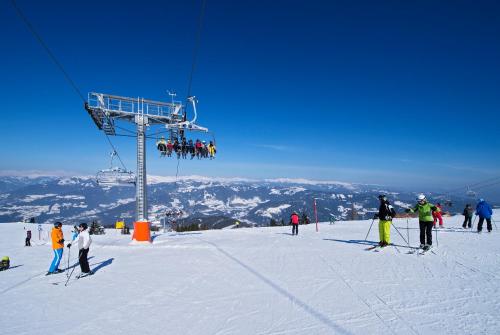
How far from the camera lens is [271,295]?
23.4 ft

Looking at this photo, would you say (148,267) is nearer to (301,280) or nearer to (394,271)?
(301,280)

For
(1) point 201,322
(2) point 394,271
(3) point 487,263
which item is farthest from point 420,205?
(1) point 201,322

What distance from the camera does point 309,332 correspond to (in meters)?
5.05

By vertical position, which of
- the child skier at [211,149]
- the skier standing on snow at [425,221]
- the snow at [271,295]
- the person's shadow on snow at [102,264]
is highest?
the child skier at [211,149]

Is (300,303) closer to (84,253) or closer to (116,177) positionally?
(84,253)

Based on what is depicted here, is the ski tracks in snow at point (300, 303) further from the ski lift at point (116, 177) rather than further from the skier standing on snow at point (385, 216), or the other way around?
the ski lift at point (116, 177)

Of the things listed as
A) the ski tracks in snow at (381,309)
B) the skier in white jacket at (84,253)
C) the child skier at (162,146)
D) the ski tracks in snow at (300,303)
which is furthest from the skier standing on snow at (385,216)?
the child skier at (162,146)

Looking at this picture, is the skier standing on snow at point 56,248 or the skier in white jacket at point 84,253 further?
the skier standing on snow at point 56,248

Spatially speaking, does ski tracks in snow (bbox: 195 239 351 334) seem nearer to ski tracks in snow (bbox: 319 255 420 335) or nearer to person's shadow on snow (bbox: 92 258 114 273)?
ski tracks in snow (bbox: 319 255 420 335)

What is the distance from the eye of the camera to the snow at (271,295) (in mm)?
5406

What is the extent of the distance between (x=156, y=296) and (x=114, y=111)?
44.0 feet

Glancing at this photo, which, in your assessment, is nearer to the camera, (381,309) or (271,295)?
(381,309)

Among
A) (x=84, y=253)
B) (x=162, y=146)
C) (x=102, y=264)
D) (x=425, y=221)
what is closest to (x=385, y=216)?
(x=425, y=221)

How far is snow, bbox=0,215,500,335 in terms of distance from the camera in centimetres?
541
